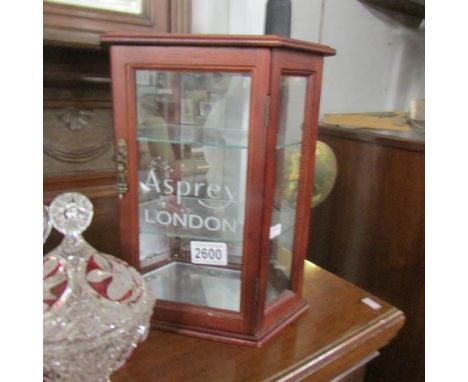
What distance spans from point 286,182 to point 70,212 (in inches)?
14.1

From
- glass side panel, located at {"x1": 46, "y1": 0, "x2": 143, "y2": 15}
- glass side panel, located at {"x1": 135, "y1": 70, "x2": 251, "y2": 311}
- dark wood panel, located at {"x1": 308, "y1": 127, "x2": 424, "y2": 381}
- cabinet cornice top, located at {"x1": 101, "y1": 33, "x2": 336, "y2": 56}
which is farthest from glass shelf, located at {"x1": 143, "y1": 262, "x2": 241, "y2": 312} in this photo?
dark wood panel, located at {"x1": 308, "y1": 127, "x2": 424, "y2": 381}

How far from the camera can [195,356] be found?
604 millimetres

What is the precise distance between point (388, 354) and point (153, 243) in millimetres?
999

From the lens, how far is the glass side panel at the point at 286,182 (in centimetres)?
61

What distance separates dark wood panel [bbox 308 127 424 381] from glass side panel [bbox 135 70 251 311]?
0.73 metres

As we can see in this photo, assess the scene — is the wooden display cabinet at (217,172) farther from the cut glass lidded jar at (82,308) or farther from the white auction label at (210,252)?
the cut glass lidded jar at (82,308)

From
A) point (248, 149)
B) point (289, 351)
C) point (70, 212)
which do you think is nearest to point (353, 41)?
point (248, 149)

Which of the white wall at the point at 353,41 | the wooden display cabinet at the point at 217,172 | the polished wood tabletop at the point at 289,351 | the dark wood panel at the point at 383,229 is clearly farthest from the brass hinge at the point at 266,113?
the dark wood panel at the point at 383,229

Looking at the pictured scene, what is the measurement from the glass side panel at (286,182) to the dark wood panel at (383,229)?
0.61 meters

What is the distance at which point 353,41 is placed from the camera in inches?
58.5

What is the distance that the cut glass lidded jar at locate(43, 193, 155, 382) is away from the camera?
0.42m

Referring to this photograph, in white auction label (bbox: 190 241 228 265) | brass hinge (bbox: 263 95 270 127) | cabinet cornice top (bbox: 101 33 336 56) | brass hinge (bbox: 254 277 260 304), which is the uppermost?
cabinet cornice top (bbox: 101 33 336 56)

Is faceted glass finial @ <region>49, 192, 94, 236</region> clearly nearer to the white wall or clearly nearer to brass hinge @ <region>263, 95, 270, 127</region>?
brass hinge @ <region>263, 95, 270, 127</region>
